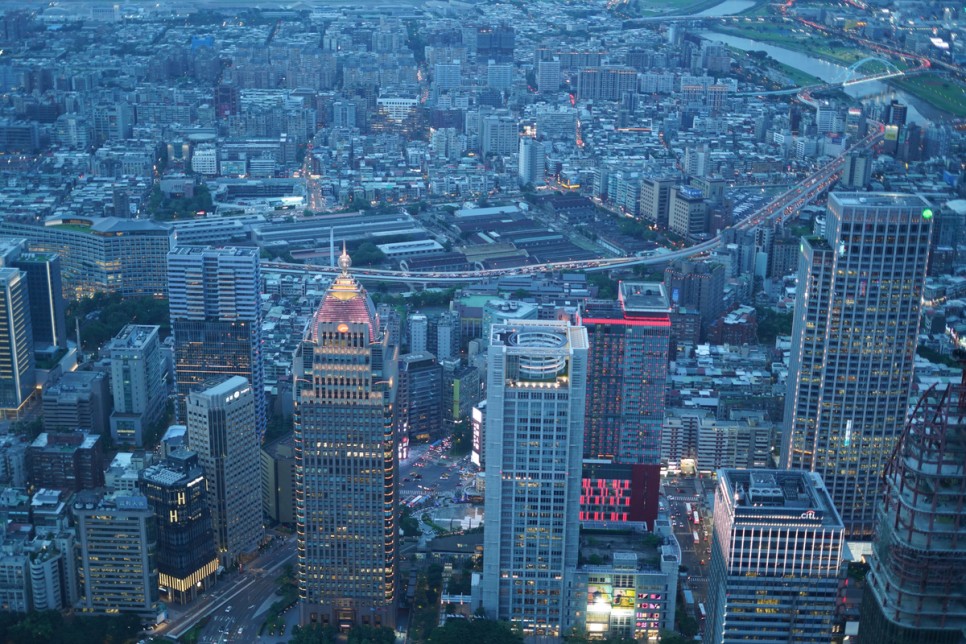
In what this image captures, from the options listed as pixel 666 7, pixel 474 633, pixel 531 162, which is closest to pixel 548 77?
pixel 531 162

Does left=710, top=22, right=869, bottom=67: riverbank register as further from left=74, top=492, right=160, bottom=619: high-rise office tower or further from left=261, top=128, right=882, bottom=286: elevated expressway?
left=74, top=492, right=160, bottom=619: high-rise office tower

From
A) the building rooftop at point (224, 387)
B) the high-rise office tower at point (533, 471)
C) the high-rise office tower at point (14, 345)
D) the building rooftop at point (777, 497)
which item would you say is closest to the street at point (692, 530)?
the high-rise office tower at point (533, 471)

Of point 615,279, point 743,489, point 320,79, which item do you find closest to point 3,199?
point 615,279

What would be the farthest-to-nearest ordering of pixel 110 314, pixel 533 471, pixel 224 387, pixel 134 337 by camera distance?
pixel 110 314, pixel 134 337, pixel 224 387, pixel 533 471

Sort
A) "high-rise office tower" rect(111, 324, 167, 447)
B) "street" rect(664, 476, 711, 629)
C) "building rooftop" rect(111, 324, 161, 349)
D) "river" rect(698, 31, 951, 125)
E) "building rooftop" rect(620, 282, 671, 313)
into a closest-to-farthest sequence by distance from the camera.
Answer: "street" rect(664, 476, 711, 629) < "building rooftop" rect(620, 282, 671, 313) < "high-rise office tower" rect(111, 324, 167, 447) < "building rooftop" rect(111, 324, 161, 349) < "river" rect(698, 31, 951, 125)

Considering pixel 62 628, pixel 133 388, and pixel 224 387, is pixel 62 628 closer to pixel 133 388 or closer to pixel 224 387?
pixel 224 387

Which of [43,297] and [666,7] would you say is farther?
[666,7]

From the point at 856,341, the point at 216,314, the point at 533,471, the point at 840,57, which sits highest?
the point at 856,341

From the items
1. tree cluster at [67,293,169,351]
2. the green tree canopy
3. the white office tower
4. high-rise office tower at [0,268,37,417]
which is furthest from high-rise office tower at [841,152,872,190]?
the green tree canopy
